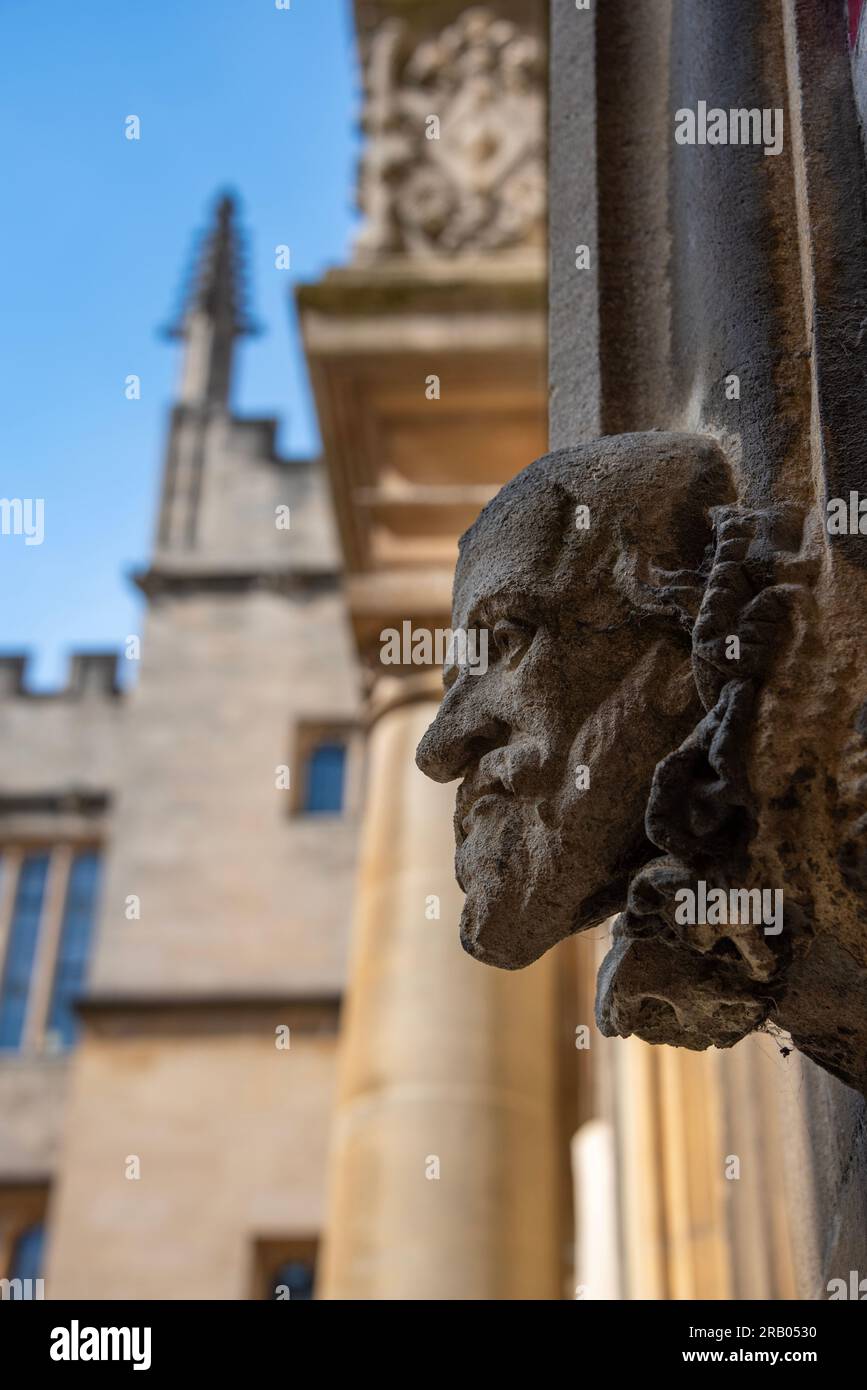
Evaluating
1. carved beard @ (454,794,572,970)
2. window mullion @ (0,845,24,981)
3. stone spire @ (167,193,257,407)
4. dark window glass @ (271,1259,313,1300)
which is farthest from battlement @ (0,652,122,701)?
carved beard @ (454,794,572,970)

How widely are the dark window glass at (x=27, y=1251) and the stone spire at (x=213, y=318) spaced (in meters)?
6.57

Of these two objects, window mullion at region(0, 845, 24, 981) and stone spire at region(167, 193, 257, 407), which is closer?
window mullion at region(0, 845, 24, 981)

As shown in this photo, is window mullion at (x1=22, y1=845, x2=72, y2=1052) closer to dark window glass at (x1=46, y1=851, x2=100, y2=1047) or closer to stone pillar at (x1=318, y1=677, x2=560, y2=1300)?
dark window glass at (x1=46, y1=851, x2=100, y2=1047)

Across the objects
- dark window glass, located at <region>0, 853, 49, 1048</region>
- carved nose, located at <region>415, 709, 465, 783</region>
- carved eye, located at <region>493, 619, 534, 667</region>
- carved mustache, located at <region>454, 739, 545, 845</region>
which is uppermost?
dark window glass, located at <region>0, 853, 49, 1048</region>

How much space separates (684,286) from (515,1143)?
375cm

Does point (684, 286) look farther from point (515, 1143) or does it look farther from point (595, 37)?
point (515, 1143)

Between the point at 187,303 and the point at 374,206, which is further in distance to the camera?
the point at 187,303

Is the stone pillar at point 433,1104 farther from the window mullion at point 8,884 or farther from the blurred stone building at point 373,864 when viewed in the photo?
the window mullion at point 8,884

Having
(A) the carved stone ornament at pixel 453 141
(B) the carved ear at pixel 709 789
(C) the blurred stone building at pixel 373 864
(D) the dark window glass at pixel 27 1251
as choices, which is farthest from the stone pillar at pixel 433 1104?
(D) the dark window glass at pixel 27 1251

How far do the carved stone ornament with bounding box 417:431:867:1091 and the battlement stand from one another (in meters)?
12.5

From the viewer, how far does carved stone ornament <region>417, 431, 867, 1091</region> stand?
118 centimetres
